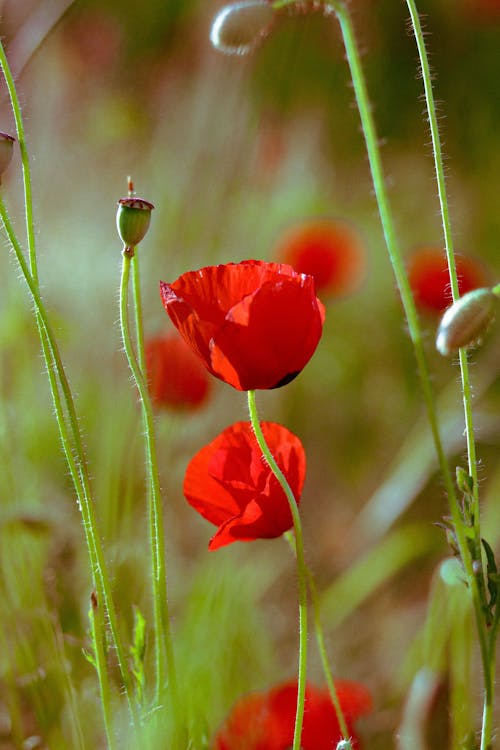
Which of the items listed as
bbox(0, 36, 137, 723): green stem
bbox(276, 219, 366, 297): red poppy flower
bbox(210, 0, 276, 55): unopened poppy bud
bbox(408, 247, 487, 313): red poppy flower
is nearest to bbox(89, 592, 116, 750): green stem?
bbox(0, 36, 137, 723): green stem

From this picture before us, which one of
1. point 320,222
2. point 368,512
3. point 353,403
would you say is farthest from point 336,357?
point 368,512

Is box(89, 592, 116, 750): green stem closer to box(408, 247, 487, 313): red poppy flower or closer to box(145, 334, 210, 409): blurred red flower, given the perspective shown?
box(145, 334, 210, 409): blurred red flower

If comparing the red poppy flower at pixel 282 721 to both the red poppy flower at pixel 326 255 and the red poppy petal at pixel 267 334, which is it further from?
the red poppy flower at pixel 326 255

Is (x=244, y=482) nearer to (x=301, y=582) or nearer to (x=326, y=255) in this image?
(x=301, y=582)

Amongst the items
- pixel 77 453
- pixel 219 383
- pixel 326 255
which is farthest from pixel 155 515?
pixel 326 255

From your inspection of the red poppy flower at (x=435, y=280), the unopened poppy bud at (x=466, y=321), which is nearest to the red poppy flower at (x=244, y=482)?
the unopened poppy bud at (x=466, y=321)
